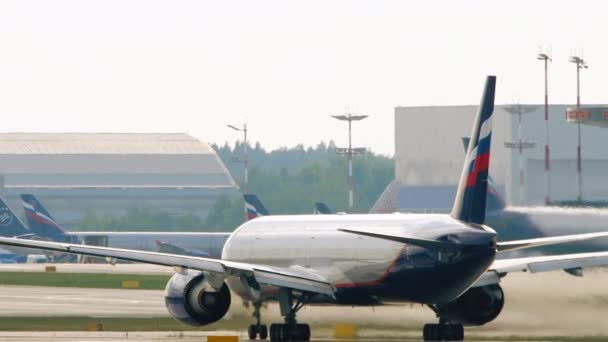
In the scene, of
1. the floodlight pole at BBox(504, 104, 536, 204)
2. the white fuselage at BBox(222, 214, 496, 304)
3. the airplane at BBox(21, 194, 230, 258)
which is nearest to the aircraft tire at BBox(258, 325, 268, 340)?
the white fuselage at BBox(222, 214, 496, 304)

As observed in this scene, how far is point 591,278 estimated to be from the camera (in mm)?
46781

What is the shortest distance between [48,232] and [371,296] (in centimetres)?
9714

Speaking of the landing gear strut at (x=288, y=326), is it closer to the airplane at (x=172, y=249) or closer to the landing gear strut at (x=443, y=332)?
the landing gear strut at (x=443, y=332)

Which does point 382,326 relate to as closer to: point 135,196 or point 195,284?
point 195,284

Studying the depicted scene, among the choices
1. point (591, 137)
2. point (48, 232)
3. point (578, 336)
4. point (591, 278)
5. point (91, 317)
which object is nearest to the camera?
point (578, 336)

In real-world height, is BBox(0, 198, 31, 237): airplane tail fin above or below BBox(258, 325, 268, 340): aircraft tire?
below

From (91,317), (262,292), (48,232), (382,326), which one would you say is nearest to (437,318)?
(382,326)

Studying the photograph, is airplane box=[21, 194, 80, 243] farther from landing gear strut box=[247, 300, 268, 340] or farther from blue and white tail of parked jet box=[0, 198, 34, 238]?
landing gear strut box=[247, 300, 268, 340]

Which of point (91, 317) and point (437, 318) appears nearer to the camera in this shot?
point (437, 318)

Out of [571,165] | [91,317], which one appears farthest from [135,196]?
[91,317]

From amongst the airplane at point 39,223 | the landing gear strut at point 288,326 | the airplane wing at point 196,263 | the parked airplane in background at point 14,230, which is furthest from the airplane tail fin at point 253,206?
the airplane wing at point 196,263

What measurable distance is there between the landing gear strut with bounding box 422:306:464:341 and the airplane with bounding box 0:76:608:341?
26 mm

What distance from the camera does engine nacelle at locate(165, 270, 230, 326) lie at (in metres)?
40.4

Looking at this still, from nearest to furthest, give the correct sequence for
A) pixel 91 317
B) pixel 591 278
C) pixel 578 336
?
pixel 578 336, pixel 591 278, pixel 91 317
